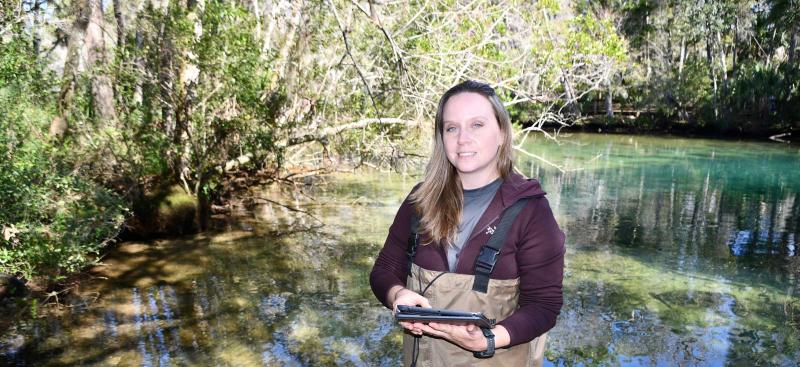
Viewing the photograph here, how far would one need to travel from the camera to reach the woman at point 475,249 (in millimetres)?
1825

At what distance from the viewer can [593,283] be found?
7566 millimetres

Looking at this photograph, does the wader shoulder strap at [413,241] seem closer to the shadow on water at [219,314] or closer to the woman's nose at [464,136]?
the woman's nose at [464,136]

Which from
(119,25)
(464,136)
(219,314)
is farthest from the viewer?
(119,25)

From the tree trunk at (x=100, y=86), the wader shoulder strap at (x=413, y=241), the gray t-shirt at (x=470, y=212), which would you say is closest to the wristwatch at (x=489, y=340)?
the gray t-shirt at (x=470, y=212)

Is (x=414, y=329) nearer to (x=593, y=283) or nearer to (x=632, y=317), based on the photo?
(x=632, y=317)

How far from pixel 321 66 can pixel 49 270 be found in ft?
19.9

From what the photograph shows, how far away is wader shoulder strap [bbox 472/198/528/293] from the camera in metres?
1.81

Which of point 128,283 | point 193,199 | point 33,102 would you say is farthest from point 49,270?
point 193,199

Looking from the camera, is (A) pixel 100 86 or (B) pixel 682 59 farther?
(B) pixel 682 59

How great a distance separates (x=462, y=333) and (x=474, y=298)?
169 mm

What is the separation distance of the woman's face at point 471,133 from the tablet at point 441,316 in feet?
1.63

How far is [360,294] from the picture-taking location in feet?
22.7

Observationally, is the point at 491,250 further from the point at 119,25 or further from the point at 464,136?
the point at 119,25

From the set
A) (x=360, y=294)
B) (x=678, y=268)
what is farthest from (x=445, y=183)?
(x=678, y=268)
